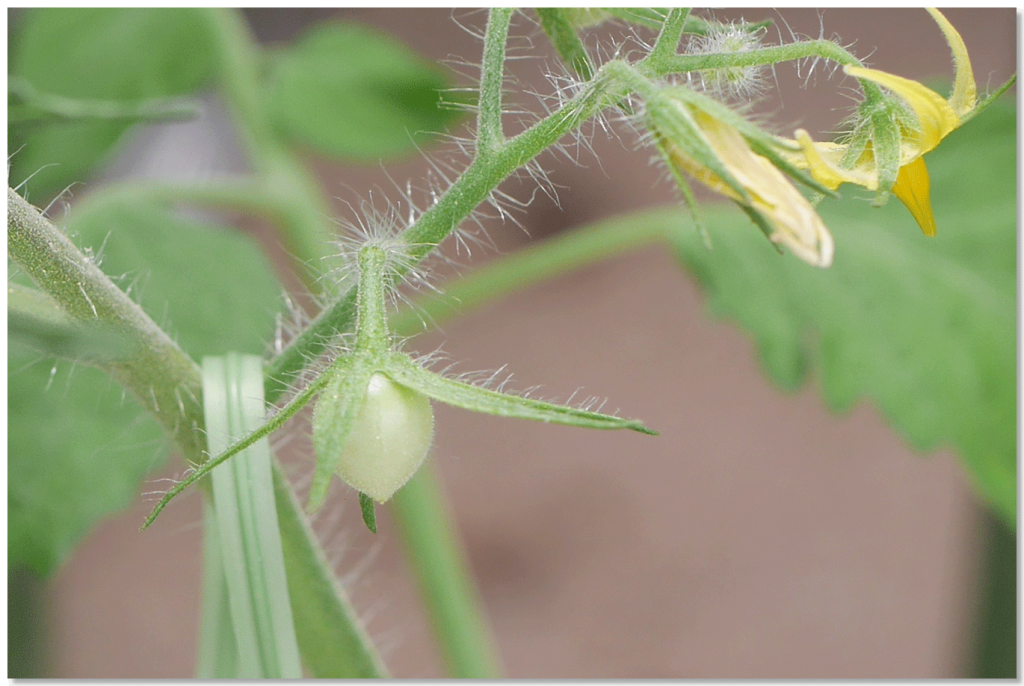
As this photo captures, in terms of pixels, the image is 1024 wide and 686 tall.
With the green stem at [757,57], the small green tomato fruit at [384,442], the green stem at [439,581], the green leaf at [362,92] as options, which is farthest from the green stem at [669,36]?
the green leaf at [362,92]

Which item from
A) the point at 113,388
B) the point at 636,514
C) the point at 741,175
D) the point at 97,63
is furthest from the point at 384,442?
the point at 636,514

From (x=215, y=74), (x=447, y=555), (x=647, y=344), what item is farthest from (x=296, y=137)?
(x=647, y=344)

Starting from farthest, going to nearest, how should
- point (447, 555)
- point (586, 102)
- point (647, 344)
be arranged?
point (647, 344)
point (447, 555)
point (586, 102)

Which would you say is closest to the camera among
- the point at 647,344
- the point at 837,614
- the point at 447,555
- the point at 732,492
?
the point at 447,555

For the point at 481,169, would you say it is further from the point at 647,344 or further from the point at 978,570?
the point at 647,344

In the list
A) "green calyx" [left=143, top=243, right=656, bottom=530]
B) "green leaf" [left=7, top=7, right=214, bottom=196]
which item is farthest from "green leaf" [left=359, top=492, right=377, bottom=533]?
"green leaf" [left=7, top=7, right=214, bottom=196]

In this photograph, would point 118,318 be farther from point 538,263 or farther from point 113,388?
point 538,263

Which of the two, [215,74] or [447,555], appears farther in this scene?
[215,74]
